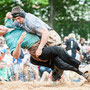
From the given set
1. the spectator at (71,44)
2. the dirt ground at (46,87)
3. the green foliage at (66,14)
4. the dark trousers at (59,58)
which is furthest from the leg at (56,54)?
the green foliage at (66,14)

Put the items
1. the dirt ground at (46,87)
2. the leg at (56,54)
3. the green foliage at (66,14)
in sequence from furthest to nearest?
the green foliage at (66,14), the leg at (56,54), the dirt ground at (46,87)

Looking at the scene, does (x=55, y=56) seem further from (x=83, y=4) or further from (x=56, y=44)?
(x=83, y=4)

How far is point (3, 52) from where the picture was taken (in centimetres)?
960

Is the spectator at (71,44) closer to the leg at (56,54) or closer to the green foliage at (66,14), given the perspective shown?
the leg at (56,54)

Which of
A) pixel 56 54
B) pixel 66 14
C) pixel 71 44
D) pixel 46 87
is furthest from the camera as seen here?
pixel 66 14

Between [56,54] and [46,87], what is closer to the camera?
[46,87]

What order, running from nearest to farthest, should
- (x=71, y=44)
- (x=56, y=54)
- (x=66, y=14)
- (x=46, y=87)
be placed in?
1. (x=46, y=87)
2. (x=56, y=54)
3. (x=71, y=44)
4. (x=66, y=14)

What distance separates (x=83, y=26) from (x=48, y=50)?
24.4 m

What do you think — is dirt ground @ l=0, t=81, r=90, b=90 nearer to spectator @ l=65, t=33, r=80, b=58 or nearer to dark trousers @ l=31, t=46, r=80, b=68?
dark trousers @ l=31, t=46, r=80, b=68

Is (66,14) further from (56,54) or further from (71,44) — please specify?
(56,54)

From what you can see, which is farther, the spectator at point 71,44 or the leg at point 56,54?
the spectator at point 71,44

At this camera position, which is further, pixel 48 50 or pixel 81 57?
pixel 81 57

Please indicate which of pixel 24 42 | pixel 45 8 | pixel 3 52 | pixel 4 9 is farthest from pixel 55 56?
pixel 45 8

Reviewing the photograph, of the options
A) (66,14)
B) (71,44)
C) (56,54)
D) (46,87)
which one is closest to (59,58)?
(56,54)
